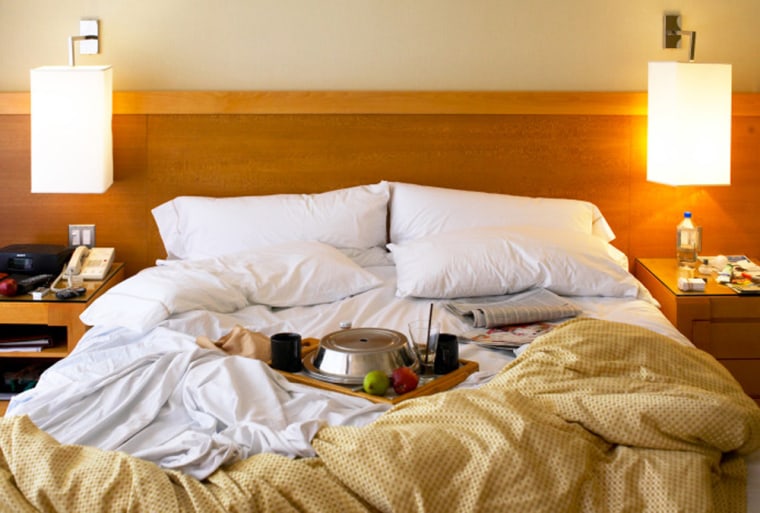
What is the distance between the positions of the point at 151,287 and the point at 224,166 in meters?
1.03

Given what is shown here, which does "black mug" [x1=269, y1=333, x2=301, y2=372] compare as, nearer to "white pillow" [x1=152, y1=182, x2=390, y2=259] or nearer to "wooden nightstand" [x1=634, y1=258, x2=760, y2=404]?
"white pillow" [x1=152, y1=182, x2=390, y2=259]

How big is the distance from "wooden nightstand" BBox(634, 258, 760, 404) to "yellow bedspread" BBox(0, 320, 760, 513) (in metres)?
1.22

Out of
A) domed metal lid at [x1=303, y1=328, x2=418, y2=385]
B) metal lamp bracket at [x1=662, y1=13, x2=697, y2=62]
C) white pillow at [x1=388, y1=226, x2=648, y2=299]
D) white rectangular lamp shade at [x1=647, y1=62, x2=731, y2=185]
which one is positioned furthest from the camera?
metal lamp bracket at [x1=662, y1=13, x2=697, y2=62]

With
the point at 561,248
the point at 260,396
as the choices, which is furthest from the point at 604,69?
the point at 260,396

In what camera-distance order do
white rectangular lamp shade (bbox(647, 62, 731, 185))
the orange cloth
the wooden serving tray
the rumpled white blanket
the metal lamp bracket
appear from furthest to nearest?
the metal lamp bracket, white rectangular lamp shade (bbox(647, 62, 731, 185)), the orange cloth, the wooden serving tray, the rumpled white blanket

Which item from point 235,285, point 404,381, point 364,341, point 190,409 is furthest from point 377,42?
point 190,409

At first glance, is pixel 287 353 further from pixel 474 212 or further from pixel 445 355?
pixel 474 212

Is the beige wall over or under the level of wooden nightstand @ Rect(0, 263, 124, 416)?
over

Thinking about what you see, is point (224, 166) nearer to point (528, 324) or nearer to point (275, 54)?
point (275, 54)

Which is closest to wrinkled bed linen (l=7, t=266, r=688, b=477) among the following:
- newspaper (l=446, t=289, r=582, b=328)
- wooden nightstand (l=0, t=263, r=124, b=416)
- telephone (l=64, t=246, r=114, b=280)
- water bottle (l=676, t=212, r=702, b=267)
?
newspaper (l=446, t=289, r=582, b=328)

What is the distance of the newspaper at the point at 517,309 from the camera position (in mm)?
2719

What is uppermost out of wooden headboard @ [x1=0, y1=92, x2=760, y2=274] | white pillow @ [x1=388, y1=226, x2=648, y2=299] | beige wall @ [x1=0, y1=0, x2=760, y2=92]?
beige wall @ [x1=0, y1=0, x2=760, y2=92]

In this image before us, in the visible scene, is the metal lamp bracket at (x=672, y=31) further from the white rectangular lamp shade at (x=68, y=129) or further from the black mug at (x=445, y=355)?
the white rectangular lamp shade at (x=68, y=129)

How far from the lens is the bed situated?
1597 millimetres
